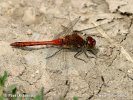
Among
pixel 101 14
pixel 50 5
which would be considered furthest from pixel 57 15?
pixel 101 14

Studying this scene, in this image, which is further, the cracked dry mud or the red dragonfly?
the red dragonfly

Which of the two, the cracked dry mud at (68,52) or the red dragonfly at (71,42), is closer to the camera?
the cracked dry mud at (68,52)

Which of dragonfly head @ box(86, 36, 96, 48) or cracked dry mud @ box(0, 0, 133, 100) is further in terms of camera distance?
dragonfly head @ box(86, 36, 96, 48)

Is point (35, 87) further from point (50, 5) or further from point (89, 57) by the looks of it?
point (50, 5)

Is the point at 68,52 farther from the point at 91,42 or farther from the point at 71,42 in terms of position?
the point at 91,42
